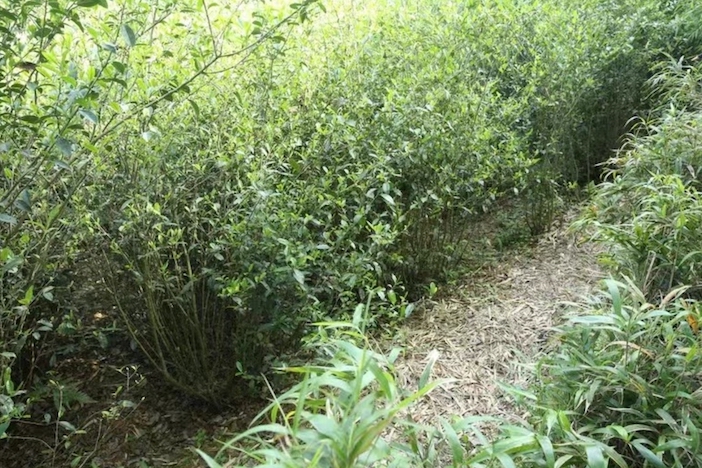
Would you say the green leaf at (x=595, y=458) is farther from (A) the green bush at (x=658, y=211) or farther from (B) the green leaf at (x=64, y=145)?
(B) the green leaf at (x=64, y=145)

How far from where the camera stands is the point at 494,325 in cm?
271

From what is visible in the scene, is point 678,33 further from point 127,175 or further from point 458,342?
point 127,175

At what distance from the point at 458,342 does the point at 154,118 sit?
1613 millimetres

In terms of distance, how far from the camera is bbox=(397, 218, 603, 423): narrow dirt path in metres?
2.25

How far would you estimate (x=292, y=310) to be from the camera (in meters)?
2.33

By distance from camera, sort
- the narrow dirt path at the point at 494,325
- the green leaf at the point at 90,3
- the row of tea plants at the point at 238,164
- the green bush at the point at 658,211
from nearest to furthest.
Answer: the green leaf at the point at 90,3
the row of tea plants at the point at 238,164
the green bush at the point at 658,211
the narrow dirt path at the point at 494,325

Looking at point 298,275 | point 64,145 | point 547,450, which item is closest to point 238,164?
point 298,275

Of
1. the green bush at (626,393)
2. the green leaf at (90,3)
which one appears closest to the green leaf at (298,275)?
the green bush at (626,393)

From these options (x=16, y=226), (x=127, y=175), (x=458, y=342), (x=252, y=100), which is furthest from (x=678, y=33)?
(x=16, y=226)

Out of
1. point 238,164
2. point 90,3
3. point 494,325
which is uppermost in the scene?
point 90,3

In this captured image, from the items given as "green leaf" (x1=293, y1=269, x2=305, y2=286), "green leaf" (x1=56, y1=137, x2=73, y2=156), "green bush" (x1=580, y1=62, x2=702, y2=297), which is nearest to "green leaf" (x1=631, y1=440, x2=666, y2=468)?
Answer: "green bush" (x1=580, y1=62, x2=702, y2=297)

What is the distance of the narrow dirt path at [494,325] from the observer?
2252 millimetres

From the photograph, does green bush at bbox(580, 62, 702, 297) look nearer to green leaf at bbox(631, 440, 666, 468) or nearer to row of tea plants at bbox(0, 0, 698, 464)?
row of tea plants at bbox(0, 0, 698, 464)

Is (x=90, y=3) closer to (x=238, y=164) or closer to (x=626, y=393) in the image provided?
(x=238, y=164)
